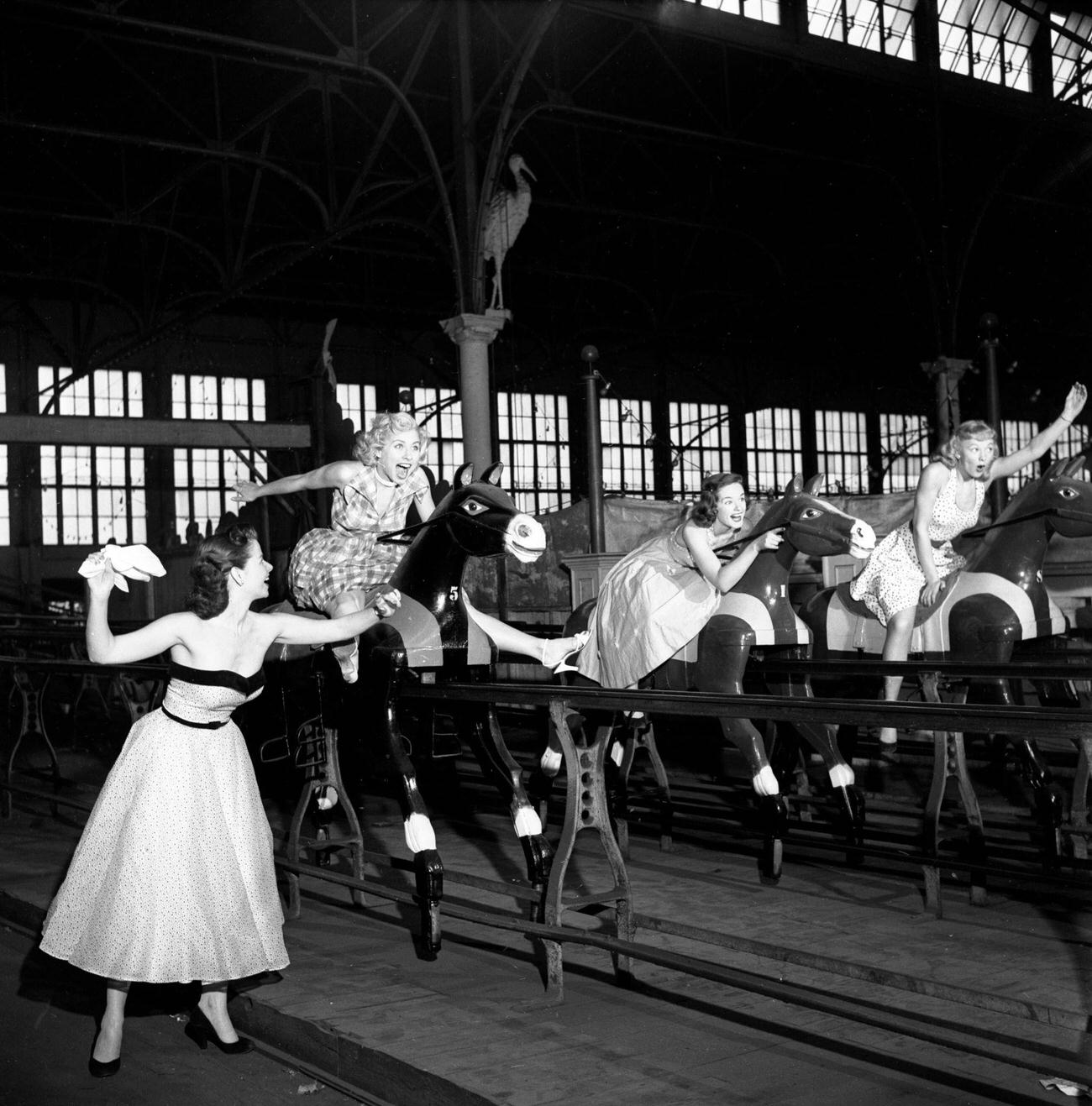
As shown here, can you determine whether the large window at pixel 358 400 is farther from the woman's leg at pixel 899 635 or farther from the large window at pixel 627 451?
the woman's leg at pixel 899 635

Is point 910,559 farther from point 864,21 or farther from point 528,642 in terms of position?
point 864,21

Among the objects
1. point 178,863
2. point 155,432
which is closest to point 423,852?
point 178,863

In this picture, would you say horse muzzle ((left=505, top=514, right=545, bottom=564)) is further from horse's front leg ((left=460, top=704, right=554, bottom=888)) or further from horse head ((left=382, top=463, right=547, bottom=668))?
horse's front leg ((left=460, top=704, right=554, bottom=888))

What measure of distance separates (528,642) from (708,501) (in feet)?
4.70

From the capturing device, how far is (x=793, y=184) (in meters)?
19.9

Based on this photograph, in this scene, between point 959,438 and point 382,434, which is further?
point 959,438

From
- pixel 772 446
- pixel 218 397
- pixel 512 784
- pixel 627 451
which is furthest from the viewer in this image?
pixel 772 446

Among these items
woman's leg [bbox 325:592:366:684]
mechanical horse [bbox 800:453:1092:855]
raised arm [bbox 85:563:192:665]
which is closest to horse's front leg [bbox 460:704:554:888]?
woman's leg [bbox 325:592:366:684]

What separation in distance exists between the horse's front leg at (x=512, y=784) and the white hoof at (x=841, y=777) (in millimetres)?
1768

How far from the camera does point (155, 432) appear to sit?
13891mm

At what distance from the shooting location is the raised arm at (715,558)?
6.15m

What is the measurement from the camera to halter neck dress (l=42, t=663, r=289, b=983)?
3996 mm

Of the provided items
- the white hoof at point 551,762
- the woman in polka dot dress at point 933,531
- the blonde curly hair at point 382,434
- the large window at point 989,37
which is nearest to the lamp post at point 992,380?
the woman in polka dot dress at point 933,531

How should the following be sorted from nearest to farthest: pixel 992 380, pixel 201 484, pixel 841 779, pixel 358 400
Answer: pixel 841 779
pixel 992 380
pixel 201 484
pixel 358 400
